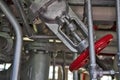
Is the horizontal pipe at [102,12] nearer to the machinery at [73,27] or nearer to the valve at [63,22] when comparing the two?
the machinery at [73,27]

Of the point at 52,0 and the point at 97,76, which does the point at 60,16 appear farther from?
the point at 97,76

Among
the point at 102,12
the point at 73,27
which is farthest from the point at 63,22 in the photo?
the point at 102,12

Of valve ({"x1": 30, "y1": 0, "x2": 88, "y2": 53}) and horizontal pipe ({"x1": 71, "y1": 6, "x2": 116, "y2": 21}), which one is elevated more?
horizontal pipe ({"x1": 71, "y1": 6, "x2": 116, "y2": 21})

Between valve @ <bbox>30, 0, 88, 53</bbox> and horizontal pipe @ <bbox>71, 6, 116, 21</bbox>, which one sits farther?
horizontal pipe @ <bbox>71, 6, 116, 21</bbox>

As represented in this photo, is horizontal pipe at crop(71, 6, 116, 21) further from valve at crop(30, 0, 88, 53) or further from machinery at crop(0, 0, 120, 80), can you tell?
valve at crop(30, 0, 88, 53)

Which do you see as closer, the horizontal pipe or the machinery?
the machinery

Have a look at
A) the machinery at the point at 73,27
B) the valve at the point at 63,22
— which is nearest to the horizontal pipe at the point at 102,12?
the machinery at the point at 73,27

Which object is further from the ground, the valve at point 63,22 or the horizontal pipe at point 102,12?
the horizontal pipe at point 102,12

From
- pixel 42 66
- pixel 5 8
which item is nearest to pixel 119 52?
pixel 5 8

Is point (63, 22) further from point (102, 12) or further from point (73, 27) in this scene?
point (102, 12)

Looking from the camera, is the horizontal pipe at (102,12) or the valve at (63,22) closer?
the valve at (63,22)

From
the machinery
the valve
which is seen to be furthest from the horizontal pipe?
the valve

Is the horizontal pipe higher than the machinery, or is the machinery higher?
the horizontal pipe

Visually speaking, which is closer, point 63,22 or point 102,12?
point 63,22
